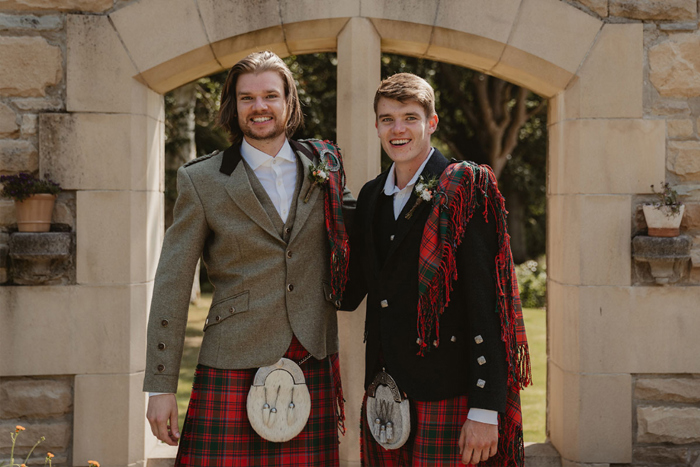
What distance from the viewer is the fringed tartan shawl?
211 centimetres

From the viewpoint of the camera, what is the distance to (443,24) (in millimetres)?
3225

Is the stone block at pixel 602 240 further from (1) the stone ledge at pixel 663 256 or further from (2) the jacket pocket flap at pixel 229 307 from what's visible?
(2) the jacket pocket flap at pixel 229 307

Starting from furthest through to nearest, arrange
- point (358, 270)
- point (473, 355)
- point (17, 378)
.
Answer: point (17, 378) < point (358, 270) < point (473, 355)

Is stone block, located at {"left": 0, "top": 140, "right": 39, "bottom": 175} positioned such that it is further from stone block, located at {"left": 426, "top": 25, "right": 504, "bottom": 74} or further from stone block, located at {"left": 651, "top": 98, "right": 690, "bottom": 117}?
stone block, located at {"left": 651, "top": 98, "right": 690, "bottom": 117}

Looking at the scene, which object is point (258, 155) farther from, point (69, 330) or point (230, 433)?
point (69, 330)

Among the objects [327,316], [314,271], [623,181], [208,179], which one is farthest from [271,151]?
[623,181]

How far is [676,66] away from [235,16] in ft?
6.50

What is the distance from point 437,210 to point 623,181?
58.2 inches

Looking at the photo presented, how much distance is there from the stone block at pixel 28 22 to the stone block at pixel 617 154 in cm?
237

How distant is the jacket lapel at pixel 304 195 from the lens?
7.41 feet

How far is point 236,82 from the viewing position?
2.33 m

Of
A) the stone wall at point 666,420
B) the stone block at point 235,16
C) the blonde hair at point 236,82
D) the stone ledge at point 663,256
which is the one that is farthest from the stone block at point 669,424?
the stone block at point 235,16

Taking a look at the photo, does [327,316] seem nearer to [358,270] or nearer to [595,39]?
[358,270]

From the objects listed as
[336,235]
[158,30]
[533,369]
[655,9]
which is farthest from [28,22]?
[533,369]
